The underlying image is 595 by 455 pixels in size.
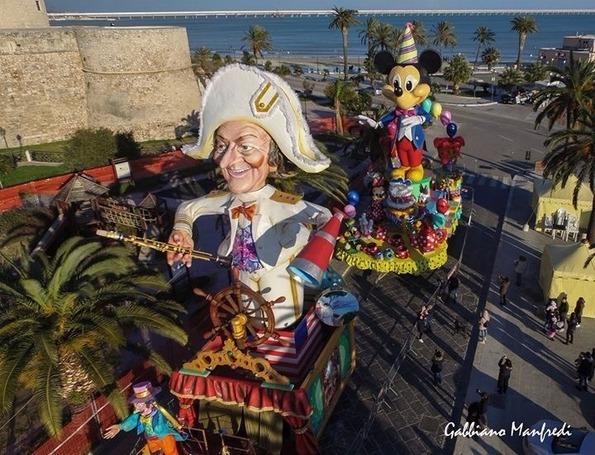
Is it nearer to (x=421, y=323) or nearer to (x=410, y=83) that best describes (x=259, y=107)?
(x=421, y=323)

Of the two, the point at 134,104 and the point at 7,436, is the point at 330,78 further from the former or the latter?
the point at 7,436

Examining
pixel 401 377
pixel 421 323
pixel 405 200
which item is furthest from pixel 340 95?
pixel 401 377

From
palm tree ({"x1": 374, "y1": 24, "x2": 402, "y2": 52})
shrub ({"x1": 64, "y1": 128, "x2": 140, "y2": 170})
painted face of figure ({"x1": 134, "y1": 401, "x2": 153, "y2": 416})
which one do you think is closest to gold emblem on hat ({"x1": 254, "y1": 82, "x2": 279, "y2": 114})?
painted face of figure ({"x1": 134, "y1": 401, "x2": 153, "y2": 416})

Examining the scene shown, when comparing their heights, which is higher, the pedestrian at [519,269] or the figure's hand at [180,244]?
the figure's hand at [180,244]

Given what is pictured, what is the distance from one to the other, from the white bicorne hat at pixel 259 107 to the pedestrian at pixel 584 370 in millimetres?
7961

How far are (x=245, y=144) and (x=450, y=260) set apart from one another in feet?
39.1

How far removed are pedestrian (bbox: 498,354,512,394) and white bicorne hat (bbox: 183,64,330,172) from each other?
266 inches

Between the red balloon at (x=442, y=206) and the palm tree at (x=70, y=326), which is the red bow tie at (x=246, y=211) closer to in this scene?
the palm tree at (x=70, y=326)

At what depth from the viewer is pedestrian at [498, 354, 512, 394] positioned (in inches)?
439

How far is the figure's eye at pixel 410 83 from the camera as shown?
1571 cm

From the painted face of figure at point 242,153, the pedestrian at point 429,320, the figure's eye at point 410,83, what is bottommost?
the pedestrian at point 429,320

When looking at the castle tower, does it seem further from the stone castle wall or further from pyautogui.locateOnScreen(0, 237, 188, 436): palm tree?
pyautogui.locateOnScreen(0, 237, 188, 436): palm tree

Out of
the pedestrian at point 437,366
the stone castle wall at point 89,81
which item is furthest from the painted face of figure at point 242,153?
the stone castle wall at point 89,81

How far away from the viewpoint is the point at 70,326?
9.77 meters
